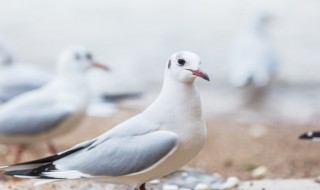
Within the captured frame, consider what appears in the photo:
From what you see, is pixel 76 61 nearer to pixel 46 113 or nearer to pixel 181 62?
pixel 46 113

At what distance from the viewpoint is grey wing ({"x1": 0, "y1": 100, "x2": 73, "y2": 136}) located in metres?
4.78

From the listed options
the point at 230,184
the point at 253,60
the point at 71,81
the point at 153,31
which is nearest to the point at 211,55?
the point at 153,31

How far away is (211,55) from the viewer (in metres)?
9.61

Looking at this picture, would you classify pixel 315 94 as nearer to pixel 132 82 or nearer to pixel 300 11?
pixel 132 82

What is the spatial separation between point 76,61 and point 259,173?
128 cm

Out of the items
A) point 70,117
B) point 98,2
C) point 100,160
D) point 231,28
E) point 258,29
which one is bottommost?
point 100,160

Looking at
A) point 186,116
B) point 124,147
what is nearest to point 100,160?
point 124,147

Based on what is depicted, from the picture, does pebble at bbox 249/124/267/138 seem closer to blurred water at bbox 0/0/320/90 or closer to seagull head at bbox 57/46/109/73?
seagull head at bbox 57/46/109/73

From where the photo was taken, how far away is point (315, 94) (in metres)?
7.66

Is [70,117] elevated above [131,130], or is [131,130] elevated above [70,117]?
[70,117]

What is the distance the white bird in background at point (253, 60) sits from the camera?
727 cm

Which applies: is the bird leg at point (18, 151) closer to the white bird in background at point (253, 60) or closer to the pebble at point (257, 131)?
the pebble at point (257, 131)

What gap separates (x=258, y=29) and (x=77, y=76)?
348cm

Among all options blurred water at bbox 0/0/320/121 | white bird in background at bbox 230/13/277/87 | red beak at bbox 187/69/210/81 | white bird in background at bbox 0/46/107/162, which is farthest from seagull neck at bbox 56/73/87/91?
white bird in background at bbox 230/13/277/87
